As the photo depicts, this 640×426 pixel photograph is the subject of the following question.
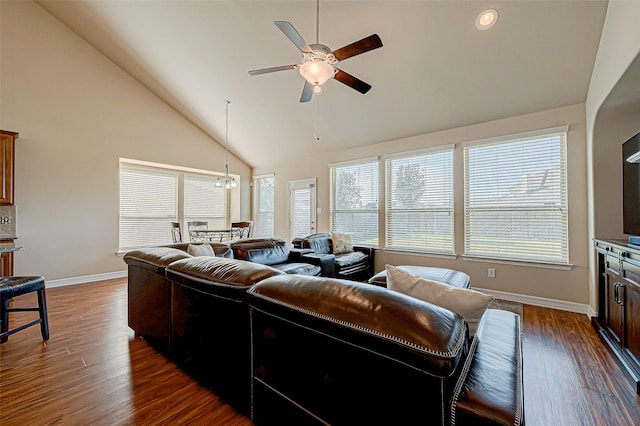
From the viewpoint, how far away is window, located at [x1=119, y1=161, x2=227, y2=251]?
216 inches

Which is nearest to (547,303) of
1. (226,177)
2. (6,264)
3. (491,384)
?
(491,384)

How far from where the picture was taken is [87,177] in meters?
4.79

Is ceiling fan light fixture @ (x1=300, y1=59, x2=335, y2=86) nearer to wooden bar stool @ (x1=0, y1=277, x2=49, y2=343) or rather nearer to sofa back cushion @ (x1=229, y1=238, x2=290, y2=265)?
sofa back cushion @ (x1=229, y1=238, x2=290, y2=265)

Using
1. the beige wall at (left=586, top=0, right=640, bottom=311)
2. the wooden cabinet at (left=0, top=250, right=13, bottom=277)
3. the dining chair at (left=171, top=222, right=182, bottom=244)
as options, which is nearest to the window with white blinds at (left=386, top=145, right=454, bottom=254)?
the beige wall at (left=586, top=0, right=640, bottom=311)

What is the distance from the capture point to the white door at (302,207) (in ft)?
20.5

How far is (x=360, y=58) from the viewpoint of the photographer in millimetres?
3641

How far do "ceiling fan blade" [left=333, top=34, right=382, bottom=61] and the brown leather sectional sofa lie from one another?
1.95 m

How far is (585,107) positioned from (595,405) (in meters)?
3.41

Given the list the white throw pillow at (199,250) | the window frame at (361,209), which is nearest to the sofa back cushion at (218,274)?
the white throw pillow at (199,250)

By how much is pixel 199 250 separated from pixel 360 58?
10.4 ft

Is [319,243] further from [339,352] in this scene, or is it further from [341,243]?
[339,352]

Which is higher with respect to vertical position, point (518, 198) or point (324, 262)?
point (518, 198)

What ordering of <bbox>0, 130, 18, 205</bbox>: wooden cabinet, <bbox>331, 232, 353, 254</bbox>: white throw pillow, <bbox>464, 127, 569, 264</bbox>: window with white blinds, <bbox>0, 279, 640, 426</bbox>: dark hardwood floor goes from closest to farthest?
<bbox>0, 279, 640, 426</bbox>: dark hardwood floor < <bbox>464, 127, 569, 264</bbox>: window with white blinds < <bbox>0, 130, 18, 205</bbox>: wooden cabinet < <bbox>331, 232, 353, 254</bbox>: white throw pillow

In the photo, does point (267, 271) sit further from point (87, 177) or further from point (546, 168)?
point (87, 177)
